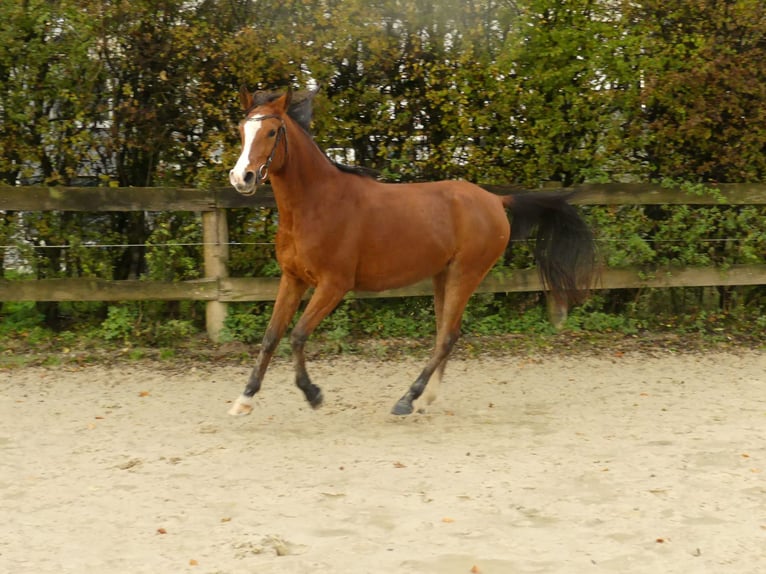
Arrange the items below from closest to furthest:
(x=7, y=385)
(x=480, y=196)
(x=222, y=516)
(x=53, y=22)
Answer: (x=222, y=516)
(x=480, y=196)
(x=7, y=385)
(x=53, y=22)

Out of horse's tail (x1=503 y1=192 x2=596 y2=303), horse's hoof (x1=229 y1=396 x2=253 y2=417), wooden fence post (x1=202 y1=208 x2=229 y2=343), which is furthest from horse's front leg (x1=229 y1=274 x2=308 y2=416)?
wooden fence post (x1=202 y1=208 x2=229 y2=343)

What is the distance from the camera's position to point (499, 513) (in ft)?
13.4

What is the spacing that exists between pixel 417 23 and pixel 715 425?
4.81m

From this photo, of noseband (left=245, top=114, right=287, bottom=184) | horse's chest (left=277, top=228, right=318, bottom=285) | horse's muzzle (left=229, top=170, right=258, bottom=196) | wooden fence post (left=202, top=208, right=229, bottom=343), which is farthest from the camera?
wooden fence post (left=202, top=208, right=229, bottom=343)

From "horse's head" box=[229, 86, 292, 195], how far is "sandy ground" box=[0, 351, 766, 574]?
A: 1632 mm

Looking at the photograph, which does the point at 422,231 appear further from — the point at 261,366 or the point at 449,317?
the point at 261,366

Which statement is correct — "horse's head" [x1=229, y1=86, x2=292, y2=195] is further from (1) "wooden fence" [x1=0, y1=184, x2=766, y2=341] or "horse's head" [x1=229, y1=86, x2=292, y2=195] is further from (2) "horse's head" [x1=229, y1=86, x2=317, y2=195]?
(1) "wooden fence" [x1=0, y1=184, x2=766, y2=341]

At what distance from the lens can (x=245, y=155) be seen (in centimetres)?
519

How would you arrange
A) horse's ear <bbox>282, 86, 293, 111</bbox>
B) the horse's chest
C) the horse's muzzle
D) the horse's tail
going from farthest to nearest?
1. the horse's tail
2. the horse's chest
3. horse's ear <bbox>282, 86, 293, 111</bbox>
4. the horse's muzzle

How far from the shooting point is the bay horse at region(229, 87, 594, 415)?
18.2 ft

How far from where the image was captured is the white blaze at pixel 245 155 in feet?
16.6

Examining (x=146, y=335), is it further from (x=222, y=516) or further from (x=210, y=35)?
(x=222, y=516)

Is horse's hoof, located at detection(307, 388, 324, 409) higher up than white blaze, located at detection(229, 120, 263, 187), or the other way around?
white blaze, located at detection(229, 120, 263, 187)

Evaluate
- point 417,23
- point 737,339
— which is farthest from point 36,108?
point 737,339
